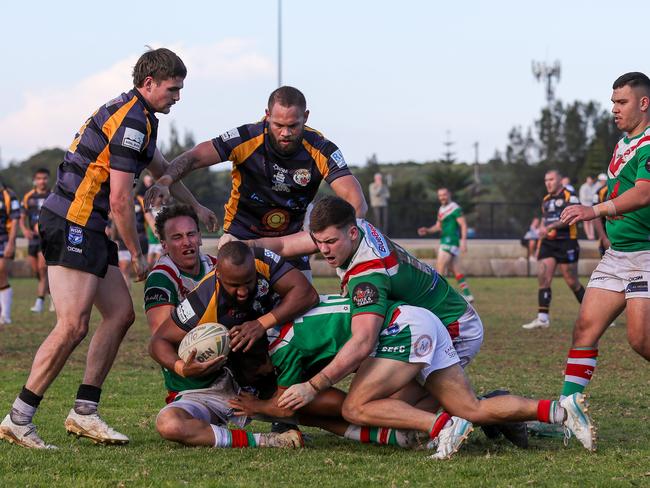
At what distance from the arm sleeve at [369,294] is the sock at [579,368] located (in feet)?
6.24

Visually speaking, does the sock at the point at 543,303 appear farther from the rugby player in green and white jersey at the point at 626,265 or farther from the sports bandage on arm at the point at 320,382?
the sports bandage on arm at the point at 320,382

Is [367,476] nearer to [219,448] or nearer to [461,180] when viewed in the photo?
[219,448]

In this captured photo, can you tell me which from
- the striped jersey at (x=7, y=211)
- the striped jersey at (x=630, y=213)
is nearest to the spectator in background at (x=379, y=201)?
the striped jersey at (x=7, y=211)

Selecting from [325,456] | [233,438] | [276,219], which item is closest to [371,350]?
[325,456]

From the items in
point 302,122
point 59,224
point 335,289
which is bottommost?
point 335,289

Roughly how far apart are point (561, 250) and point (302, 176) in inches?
353

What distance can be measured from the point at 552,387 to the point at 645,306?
257 cm

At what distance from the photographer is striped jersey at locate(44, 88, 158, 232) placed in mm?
6969

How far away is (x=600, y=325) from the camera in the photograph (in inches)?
303

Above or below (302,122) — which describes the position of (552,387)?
below

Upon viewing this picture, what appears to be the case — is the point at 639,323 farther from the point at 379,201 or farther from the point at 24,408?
the point at 379,201

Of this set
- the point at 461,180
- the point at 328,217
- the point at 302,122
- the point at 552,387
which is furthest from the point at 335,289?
the point at 461,180

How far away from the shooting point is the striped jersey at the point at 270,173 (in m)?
8.51

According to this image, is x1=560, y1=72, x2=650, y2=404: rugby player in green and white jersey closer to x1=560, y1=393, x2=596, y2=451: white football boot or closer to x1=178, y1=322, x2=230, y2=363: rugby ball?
x1=560, y1=393, x2=596, y2=451: white football boot
